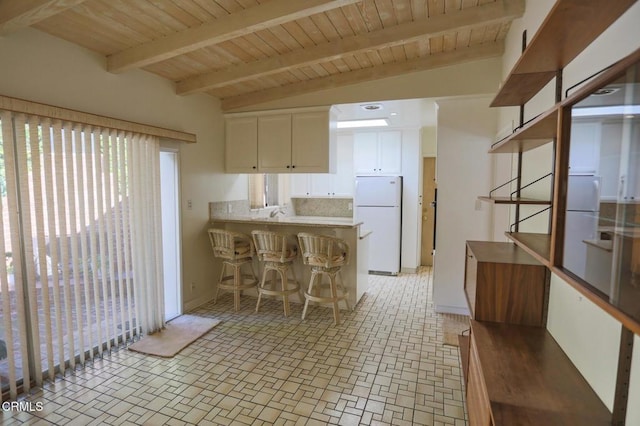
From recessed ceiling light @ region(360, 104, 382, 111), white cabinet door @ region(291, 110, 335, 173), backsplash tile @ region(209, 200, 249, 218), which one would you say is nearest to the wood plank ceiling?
recessed ceiling light @ region(360, 104, 382, 111)

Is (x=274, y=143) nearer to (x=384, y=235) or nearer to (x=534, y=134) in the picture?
(x=384, y=235)

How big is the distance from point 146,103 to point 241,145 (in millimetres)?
1282

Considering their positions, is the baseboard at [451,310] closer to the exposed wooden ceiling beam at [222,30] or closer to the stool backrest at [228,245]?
the stool backrest at [228,245]

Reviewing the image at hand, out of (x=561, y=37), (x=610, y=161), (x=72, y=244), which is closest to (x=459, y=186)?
(x=561, y=37)

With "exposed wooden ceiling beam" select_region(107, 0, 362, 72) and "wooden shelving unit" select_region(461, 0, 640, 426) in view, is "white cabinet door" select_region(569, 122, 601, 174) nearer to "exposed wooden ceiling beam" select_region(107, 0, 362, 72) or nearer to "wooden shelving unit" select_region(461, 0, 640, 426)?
"wooden shelving unit" select_region(461, 0, 640, 426)

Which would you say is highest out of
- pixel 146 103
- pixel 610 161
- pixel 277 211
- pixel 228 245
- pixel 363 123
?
pixel 363 123

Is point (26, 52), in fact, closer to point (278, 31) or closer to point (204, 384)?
point (278, 31)

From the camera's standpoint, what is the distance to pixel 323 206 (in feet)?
19.2

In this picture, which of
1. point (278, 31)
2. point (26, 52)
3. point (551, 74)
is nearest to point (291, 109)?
point (278, 31)

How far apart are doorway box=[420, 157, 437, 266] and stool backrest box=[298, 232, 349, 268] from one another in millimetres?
2942

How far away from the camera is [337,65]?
3461 millimetres

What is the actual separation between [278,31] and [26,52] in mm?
1751

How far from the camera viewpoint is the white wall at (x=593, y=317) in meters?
1.08

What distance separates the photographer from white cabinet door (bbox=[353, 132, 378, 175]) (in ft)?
18.1
